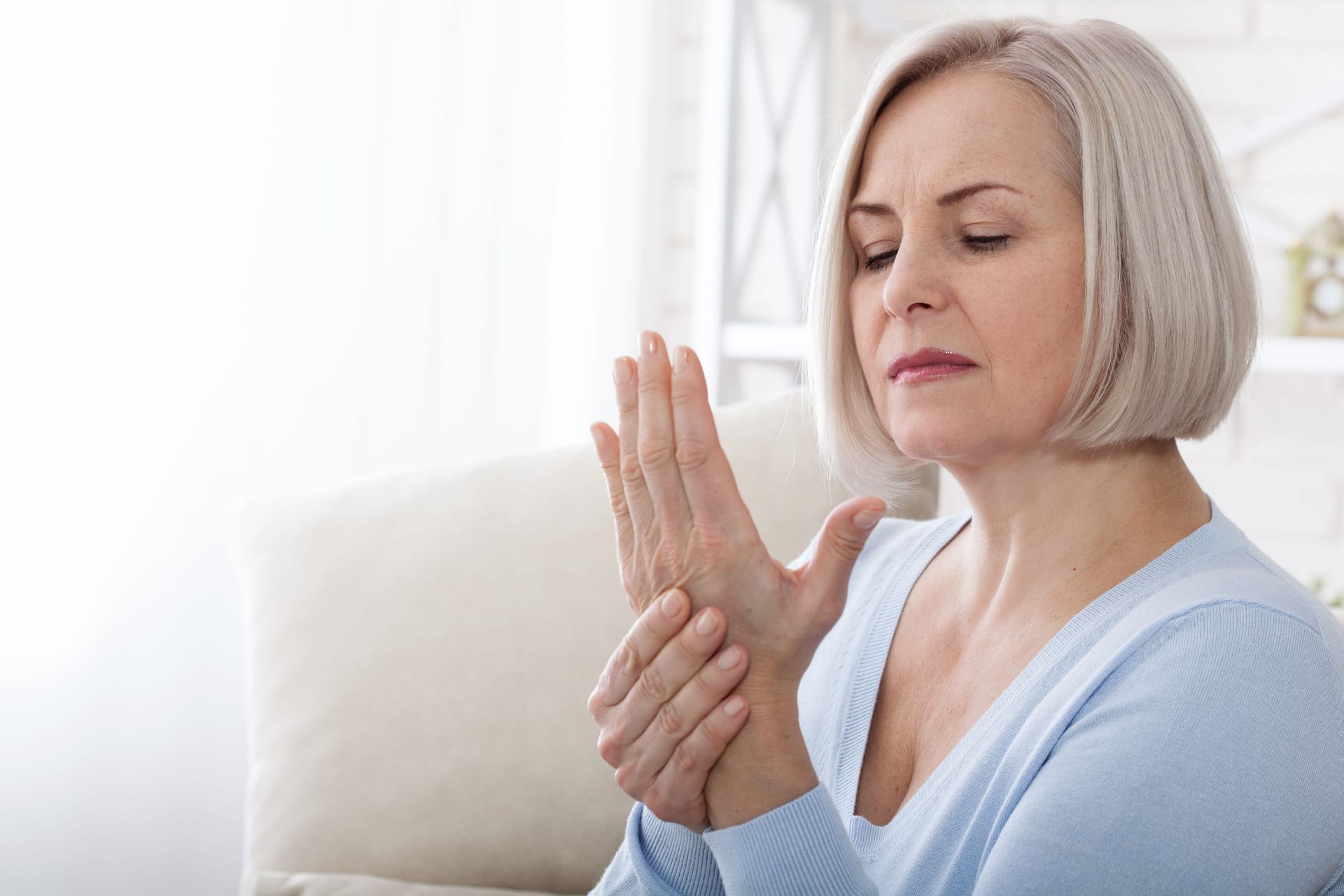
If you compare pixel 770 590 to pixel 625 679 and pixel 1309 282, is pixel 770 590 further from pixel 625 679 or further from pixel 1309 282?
pixel 1309 282

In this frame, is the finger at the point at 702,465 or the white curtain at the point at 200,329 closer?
the finger at the point at 702,465

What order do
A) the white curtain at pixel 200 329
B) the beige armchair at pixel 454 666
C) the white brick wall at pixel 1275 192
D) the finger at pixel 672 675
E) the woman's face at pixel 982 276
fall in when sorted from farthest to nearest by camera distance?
the white brick wall at pixel 1275 192
the white curtain at pixel 200 329
the beige armchair at pixel 454 666
the woman's face at pixel 982 276
the finger at pixel 672 675

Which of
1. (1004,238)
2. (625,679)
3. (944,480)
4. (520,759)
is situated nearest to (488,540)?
(520,759)

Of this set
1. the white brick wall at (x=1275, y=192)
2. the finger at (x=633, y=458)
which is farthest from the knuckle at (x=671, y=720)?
the white brick wall at (x=1275, y=192)

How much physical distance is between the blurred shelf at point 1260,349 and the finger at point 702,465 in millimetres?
1257

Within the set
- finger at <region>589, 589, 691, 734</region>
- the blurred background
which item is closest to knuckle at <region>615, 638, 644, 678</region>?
finger at <region>589, 589, 691, 734</region>

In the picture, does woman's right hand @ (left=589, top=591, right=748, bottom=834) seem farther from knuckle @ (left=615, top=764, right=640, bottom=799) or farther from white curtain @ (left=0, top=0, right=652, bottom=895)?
white curtain @ (left=0, top=0, right=652, bottom=895)

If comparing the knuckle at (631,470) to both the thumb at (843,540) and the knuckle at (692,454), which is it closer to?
the knuckle at (692,454)

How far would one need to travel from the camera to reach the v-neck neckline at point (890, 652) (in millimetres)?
973

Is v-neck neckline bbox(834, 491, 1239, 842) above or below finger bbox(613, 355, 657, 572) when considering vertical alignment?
below

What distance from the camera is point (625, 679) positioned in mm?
959

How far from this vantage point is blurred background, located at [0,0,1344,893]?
5.90 feet

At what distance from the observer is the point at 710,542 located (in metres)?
0.91

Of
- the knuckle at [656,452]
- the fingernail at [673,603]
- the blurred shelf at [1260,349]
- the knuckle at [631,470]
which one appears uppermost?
the blurred shelf at [1260,349]
